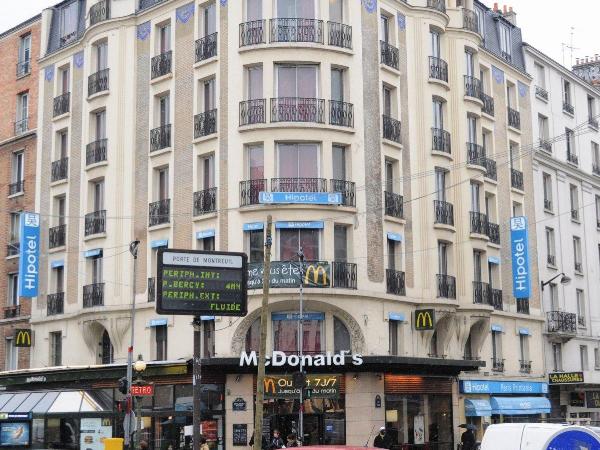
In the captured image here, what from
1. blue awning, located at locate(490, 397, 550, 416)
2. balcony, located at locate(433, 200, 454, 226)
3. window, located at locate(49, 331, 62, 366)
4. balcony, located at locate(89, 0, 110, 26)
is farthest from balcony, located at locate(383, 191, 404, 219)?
window, located at locate(49, 331, 62, 366)

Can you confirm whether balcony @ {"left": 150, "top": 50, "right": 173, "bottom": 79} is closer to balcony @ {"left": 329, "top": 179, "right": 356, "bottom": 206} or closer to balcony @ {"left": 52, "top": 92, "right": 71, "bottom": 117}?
balcony @ {"left": 52, "top": 92, "right": 71, "bottom": 117}

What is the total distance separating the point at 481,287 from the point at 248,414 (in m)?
11.6

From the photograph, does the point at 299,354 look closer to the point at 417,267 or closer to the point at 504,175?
the point at 417,267

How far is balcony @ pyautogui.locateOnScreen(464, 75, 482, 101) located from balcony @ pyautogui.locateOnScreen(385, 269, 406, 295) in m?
9.06

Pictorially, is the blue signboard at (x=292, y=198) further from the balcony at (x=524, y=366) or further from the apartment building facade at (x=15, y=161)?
the balcony at (x=524, y=366)

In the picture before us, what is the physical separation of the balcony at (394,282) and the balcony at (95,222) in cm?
1117

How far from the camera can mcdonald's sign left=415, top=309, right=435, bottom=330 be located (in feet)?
118

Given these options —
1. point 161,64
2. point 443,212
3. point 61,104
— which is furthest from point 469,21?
point 61,104

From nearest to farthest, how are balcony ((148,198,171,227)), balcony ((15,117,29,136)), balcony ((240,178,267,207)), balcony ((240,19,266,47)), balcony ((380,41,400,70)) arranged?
balcony ((240,178,267,207)), balcony ((240,19,266,47)), balcony ((148,198,171,227)), balcony ((380,41,400,70)), balcony ((15,117,29,136))

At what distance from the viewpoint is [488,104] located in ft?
141

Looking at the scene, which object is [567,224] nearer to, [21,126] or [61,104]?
[61,104]

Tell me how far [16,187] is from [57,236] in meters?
5.19

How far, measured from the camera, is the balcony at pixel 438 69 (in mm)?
39188

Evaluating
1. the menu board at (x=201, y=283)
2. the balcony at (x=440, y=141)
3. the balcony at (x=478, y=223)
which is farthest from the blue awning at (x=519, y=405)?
the menu board at (x=201, y=283)
